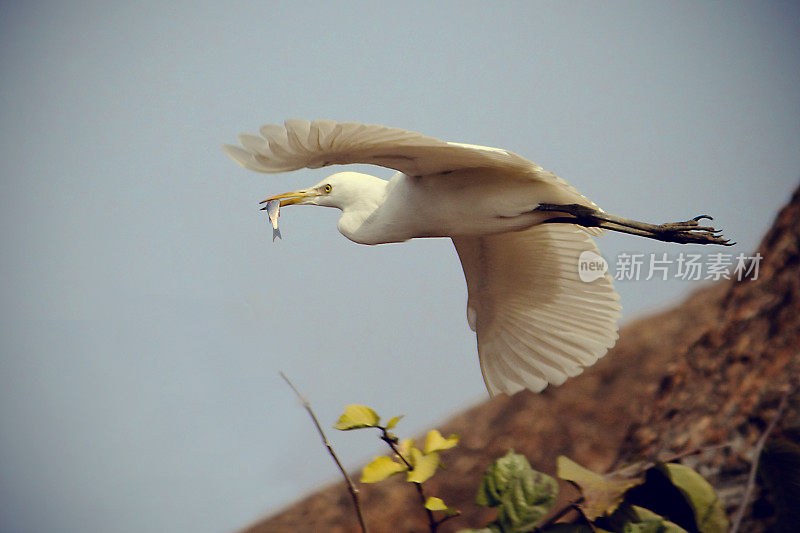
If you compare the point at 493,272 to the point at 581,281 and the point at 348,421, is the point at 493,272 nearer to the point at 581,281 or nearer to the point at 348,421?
the point at 581,281

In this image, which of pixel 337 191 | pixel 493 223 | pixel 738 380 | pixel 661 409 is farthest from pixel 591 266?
pixel 661 409

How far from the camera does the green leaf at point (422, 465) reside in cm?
115

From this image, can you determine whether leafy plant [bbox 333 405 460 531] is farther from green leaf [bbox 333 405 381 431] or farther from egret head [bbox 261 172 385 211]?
egret head [bbox 261 172 385 211]

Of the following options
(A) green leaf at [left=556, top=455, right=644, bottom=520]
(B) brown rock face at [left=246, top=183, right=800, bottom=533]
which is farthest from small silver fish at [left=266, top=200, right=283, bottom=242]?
(B) brown rock face at [left=246, top=183, right=800, bottom=533]

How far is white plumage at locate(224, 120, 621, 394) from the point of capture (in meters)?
1.17

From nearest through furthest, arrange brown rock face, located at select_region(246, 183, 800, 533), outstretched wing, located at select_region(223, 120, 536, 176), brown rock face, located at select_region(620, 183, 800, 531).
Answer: outstretched wing, located at select_region(223, 120, 536, 176) < brown rock face, located at select_region(620, 183, 800, 531) < brown rock face, located at select_region(246, 183, 800, 533)

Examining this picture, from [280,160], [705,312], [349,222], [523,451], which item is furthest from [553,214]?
[705,312]

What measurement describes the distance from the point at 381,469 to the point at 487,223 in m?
0.56

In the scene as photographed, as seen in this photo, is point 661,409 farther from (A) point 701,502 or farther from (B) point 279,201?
(B) point 279,201

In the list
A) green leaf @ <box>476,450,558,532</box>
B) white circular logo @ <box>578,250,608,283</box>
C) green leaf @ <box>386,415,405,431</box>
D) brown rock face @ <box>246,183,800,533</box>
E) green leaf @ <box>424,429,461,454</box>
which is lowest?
brown rock face @ <box>246,183,800,533</box>

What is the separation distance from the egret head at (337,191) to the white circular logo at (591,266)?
64 cm

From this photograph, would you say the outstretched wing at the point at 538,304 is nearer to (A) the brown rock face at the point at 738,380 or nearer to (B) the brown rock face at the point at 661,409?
(B) the brown rock face at the point at 661,409

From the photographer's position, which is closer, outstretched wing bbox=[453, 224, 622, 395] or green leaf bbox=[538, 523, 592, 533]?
green leaf bbox=[538, 523, 592, 533]

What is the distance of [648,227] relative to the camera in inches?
60.2
